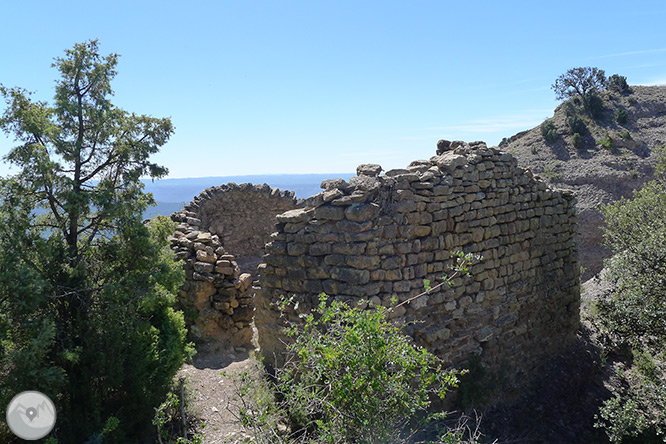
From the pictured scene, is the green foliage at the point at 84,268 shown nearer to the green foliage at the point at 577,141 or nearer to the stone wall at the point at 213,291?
the stone wall at the point at 213,291

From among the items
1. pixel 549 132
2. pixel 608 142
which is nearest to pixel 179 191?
pixel 549 132

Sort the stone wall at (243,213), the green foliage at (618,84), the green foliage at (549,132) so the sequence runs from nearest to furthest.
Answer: the stone wall at (243,213), the green foliage at (549,132), the green foliage at (618,84)

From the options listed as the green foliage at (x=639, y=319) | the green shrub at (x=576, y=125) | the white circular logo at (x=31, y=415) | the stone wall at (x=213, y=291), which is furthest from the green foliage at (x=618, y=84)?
the white circular logo at (x=31, y=415)

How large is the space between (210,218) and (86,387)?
8.80 metres

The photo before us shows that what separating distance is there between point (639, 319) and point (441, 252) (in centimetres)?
380

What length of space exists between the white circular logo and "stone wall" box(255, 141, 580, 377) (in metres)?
2.55

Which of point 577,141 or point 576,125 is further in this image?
point 576,125

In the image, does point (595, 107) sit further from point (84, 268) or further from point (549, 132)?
point (84, 268)

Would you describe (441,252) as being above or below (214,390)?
above

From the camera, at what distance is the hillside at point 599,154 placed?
23.9 meters

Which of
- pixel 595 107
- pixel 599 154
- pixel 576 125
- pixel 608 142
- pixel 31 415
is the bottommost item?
pixel 31 415

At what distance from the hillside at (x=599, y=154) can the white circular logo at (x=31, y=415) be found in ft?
72.6

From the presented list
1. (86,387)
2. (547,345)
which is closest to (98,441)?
(86,387)

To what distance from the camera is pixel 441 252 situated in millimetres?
6363
